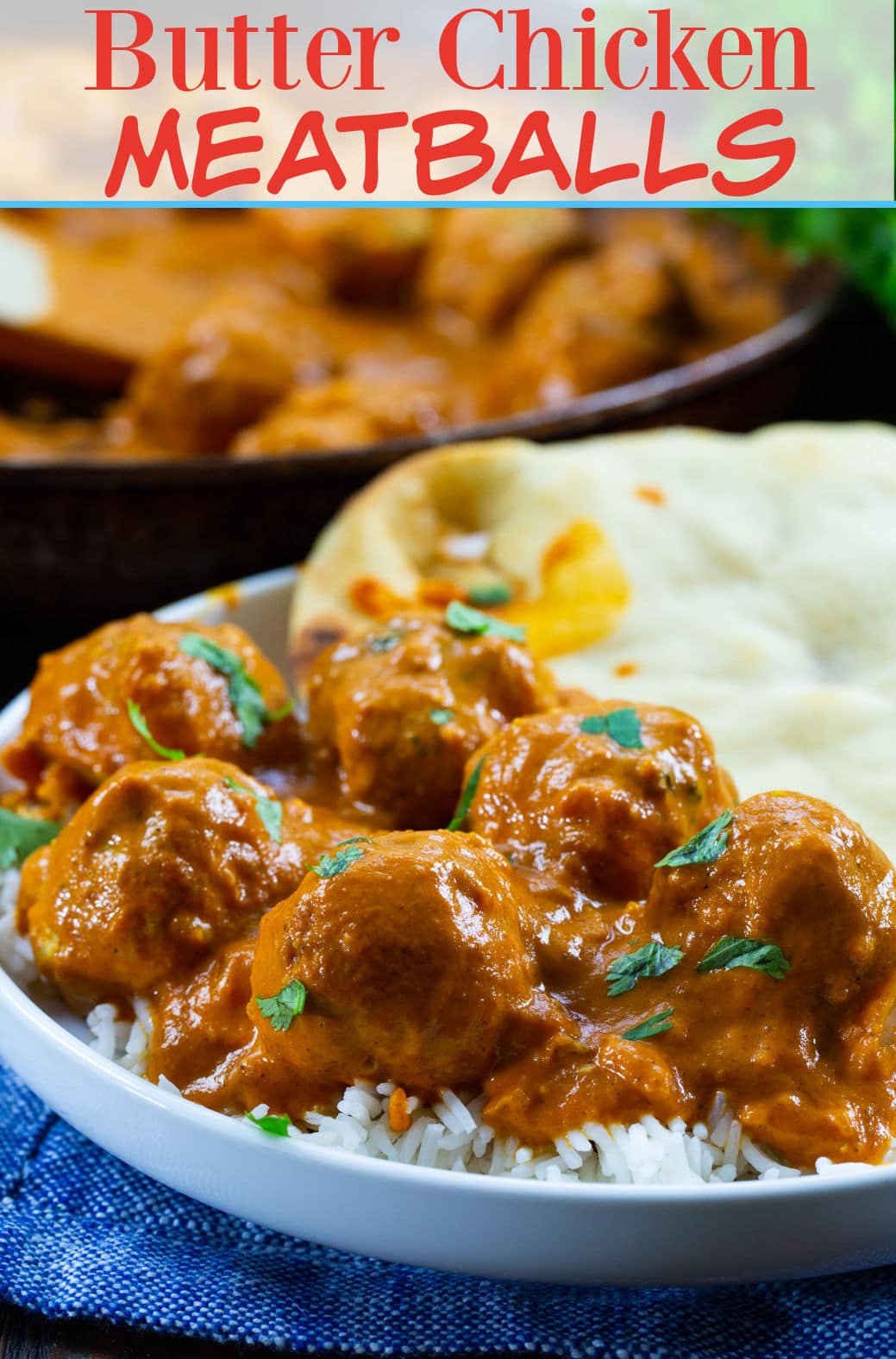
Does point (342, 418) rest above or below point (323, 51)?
below

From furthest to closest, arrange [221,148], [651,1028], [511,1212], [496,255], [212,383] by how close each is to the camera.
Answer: [496,255] < [221,148] < [212,383] < [651,1028] < [511,1212]

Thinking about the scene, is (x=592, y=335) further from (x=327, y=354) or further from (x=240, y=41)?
(x=240, y=41)

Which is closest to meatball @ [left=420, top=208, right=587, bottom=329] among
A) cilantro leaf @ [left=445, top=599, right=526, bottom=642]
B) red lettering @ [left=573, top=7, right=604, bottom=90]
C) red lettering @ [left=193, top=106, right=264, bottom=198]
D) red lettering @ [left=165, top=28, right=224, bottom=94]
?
red lettering @ [left=573, top=7, right=604, bottom=90]

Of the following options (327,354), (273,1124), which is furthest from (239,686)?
(327,354)

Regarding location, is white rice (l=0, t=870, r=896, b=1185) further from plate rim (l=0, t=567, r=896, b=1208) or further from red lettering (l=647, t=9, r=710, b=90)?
red lettering (l=647, t=9, r=710, b=90)

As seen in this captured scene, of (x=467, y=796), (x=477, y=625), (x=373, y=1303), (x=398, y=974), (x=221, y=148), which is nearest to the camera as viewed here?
(x=398, y=974)

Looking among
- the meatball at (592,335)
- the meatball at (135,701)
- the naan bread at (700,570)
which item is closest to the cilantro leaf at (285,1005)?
the meatball at (135,701)

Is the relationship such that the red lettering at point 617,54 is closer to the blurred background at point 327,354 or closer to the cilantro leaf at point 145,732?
the blurred background at point 327,354

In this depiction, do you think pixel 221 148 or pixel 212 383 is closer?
pixel 212 383
